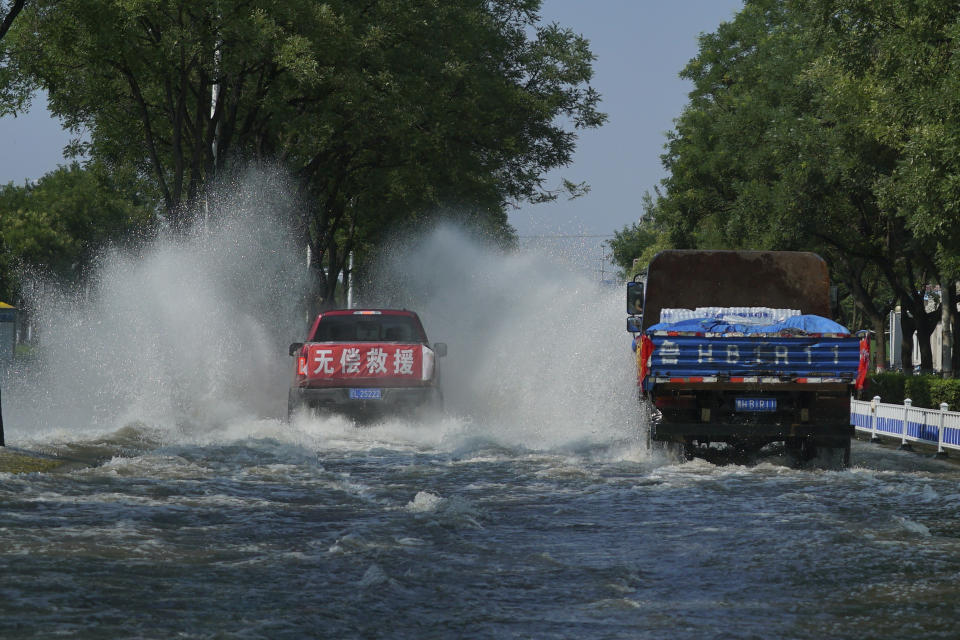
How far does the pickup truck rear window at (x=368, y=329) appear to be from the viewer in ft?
71.3

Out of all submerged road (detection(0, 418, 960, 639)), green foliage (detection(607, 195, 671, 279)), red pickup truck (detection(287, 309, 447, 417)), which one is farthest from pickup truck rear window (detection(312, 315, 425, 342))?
green foliage (detection(607, 195, 671, 279))

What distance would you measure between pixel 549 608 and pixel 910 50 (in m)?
19.2

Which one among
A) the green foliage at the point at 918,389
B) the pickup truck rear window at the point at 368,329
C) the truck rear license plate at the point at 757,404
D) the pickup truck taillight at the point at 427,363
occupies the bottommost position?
the green foliage at the point at 918,389

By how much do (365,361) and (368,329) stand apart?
1556 millimetres


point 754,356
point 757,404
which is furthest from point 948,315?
point 754,356

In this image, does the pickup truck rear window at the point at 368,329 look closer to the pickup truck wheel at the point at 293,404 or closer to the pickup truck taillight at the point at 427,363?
the pickup truck taillight at the point at 427,363

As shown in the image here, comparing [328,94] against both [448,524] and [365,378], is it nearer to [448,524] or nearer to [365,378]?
[365,378]

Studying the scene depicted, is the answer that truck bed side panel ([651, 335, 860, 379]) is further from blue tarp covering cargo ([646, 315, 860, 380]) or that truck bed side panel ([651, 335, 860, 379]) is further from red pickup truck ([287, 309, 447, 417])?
red pickup truck ([287, 309, 447, 417])

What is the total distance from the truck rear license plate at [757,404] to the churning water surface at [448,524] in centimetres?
74

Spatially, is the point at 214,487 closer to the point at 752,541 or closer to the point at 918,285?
the point at 752,541

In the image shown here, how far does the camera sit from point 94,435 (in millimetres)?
19344

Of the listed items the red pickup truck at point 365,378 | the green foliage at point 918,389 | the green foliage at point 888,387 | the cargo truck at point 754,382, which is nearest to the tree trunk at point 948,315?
the green foliage at point 918,389

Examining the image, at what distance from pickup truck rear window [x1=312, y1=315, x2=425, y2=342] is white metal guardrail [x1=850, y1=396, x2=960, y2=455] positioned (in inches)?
274

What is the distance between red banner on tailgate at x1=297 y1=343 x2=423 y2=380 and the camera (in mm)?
20547
